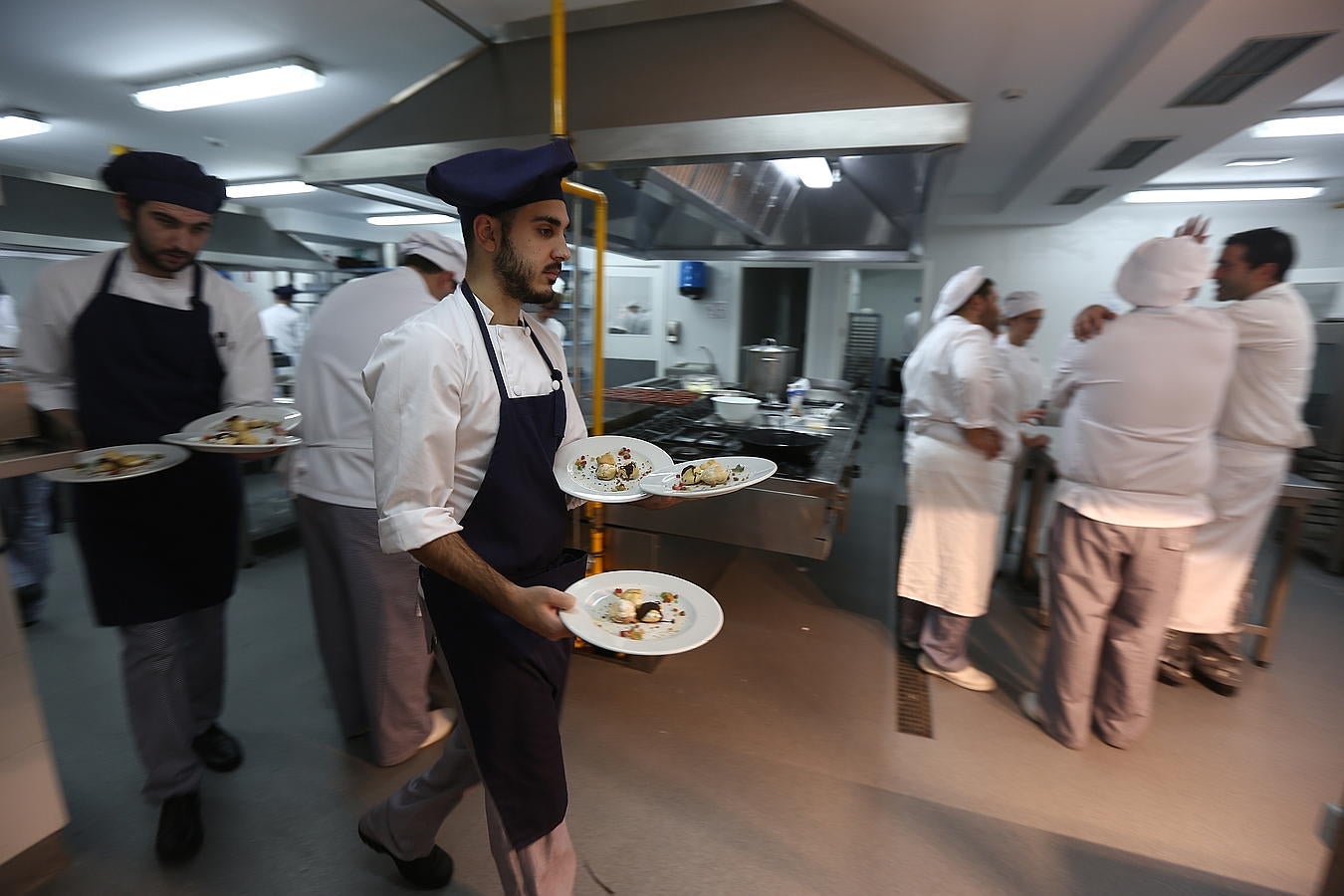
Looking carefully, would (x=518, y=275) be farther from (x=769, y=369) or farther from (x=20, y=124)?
(x=20, y=124)

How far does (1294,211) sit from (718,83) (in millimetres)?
7466

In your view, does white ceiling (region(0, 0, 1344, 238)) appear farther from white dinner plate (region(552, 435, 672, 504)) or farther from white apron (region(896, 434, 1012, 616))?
white apron (region(896, 434, 1012, 616))

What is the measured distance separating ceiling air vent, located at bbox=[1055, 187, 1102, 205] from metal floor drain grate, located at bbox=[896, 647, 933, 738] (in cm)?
433

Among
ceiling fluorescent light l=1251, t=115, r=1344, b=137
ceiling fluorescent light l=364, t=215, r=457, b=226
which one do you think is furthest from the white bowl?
ceiling fluorescent light l=364, t=215, r=457, b=226

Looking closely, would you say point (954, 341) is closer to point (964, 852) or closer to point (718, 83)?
point (718, 83)

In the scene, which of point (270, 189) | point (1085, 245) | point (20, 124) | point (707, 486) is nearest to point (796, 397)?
point (707, 486)

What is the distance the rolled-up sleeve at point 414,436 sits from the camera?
98 centimetres

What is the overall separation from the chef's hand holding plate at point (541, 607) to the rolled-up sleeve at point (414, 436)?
0.16 meters

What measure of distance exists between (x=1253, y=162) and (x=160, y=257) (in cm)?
674

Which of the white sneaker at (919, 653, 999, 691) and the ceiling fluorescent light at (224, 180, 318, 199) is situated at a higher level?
the ceiling fluorescent light at (224, 180, 318, 199)

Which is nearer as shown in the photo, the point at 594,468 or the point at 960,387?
the point at 594,468

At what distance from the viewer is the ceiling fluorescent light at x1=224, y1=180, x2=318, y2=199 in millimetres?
5879

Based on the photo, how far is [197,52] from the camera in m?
2.84

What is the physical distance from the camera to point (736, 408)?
293 cm
